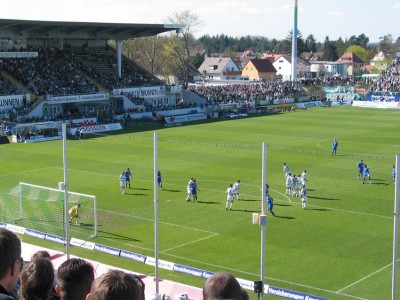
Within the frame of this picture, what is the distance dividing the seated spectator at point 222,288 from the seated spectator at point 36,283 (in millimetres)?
1351

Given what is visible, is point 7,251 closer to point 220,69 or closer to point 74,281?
point 74,281

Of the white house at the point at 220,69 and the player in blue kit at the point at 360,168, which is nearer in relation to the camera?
the player in blue kit at the point at 360,168

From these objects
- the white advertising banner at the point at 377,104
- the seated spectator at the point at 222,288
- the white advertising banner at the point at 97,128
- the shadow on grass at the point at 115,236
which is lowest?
the shadow on grass at the point at 115,236

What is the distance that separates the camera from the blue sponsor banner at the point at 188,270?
1803 centimetres

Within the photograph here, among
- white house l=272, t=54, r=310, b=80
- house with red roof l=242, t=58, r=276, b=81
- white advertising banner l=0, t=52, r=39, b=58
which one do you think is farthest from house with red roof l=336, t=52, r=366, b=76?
white advertising banner l=0, t=52, r=39, b=58

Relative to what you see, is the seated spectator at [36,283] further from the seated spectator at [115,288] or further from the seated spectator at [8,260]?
the seated spectator at [115,288]

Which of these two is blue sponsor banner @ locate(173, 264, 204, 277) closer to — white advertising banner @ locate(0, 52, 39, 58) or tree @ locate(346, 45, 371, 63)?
white advertising banner @ locate(0, 52, 39, 58)

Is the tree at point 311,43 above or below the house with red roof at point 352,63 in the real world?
above

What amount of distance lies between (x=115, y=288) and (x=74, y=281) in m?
1.05

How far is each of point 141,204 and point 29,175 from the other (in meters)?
9.31

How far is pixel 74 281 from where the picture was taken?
4609 millimetres

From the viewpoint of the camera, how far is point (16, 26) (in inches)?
2331

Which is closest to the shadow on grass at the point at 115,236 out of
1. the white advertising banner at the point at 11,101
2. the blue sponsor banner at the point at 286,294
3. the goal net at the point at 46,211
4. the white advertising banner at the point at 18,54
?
the goal net at the point at 46,211

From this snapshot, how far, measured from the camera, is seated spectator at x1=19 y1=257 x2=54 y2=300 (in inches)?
195
